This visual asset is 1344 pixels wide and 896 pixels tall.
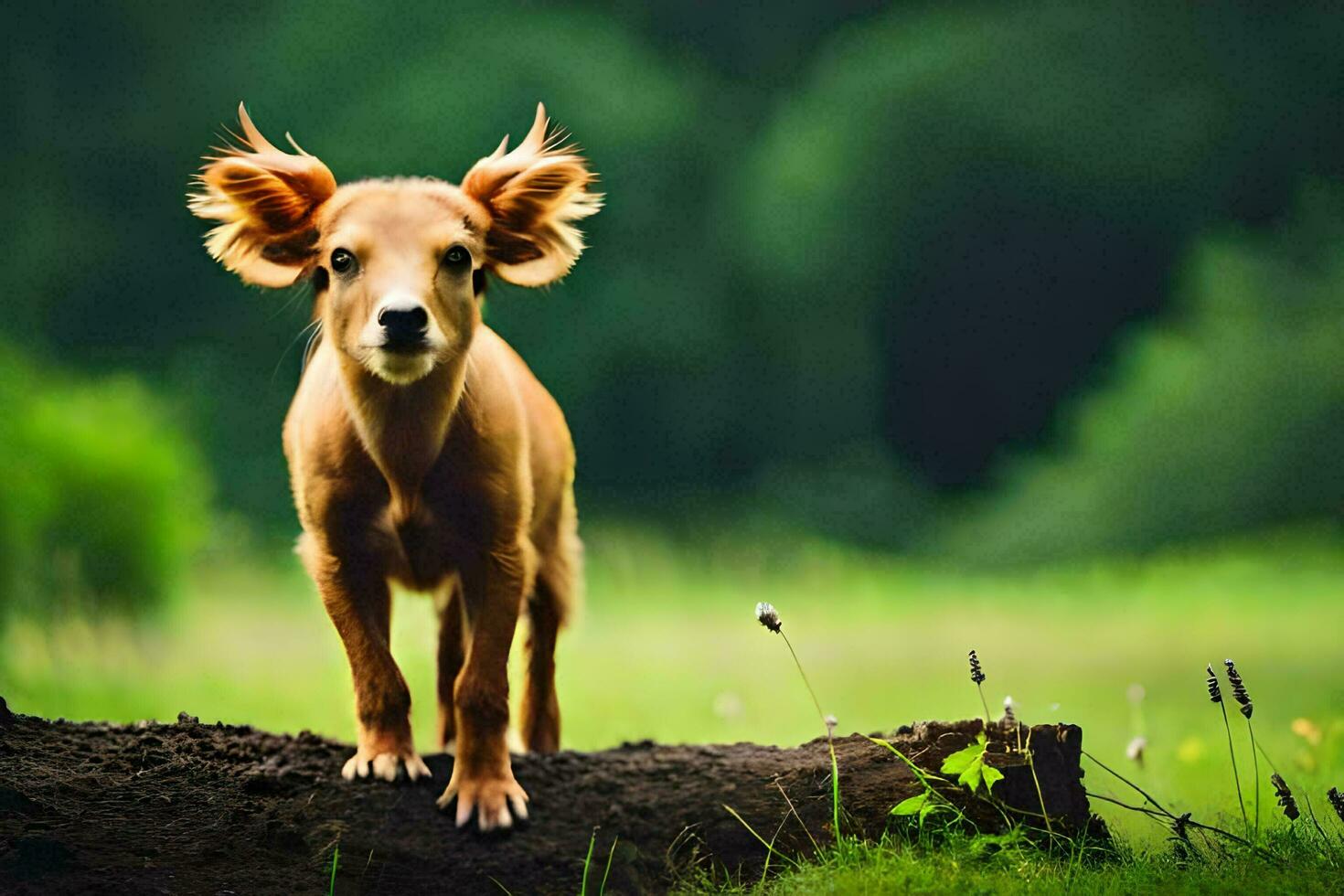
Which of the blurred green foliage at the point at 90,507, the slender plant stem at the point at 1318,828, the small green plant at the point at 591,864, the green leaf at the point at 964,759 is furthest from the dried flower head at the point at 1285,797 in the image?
the blurred green foliage at the point at 90,507

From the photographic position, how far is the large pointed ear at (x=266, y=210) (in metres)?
4.00

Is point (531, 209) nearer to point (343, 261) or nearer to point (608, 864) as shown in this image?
point (343, 261)

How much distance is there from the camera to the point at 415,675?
5.86 metres

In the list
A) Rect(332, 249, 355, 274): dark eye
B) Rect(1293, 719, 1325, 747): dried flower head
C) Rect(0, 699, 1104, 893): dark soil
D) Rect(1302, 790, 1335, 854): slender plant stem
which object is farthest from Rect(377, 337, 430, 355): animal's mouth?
Rect(1293, 719, 1325, 747): dried flower head

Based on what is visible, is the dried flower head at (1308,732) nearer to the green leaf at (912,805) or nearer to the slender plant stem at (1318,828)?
the slender plant stem at (1318,828)

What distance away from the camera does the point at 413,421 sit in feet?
13.0

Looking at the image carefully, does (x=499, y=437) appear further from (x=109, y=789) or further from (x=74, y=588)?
(x=74, y=588)

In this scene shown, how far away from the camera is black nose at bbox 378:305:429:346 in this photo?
3.54 m

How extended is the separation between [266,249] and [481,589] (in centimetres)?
110

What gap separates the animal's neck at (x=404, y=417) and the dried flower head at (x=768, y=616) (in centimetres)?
101

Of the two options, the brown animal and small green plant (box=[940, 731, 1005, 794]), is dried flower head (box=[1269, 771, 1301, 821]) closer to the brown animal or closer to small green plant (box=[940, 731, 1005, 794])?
small green plant (box=[940, 731, 1005, 794])

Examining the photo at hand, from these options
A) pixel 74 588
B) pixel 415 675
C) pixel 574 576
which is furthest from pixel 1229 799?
pixel 74 588

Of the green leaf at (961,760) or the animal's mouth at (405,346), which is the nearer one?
the animal's mouth at (405,346)

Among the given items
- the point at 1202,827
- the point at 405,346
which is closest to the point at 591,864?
the point at 405,346
